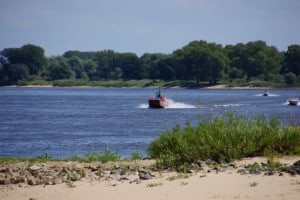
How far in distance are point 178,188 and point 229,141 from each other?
2.84 m

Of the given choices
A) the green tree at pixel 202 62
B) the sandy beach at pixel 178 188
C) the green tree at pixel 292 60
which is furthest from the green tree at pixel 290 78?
the sandy beach at pixel 178 188

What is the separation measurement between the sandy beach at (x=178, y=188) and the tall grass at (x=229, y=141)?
0.65 meters

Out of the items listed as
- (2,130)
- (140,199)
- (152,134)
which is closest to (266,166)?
(140,199)

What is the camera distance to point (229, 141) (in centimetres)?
1617

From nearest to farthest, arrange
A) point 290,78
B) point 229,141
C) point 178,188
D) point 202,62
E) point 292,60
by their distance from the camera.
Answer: point 178,188 < point 229,141 < point 290,78 < point 292,60 < point 202,62

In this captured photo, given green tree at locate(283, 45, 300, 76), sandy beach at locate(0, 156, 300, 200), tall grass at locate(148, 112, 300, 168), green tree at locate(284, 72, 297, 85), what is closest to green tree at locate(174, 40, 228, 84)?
green tree at locate(284, 72, 297, 85)

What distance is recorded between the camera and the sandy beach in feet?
43.2

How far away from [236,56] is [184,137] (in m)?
180

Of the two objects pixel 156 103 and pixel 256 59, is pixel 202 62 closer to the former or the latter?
pixel 256 59

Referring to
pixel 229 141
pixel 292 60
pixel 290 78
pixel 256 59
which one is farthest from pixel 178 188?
pixel 292 60

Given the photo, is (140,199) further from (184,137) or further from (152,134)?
(152,134)

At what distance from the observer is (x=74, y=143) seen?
3822cm

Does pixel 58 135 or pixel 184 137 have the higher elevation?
pixel 184 137

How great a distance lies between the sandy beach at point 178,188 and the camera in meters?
13.2
